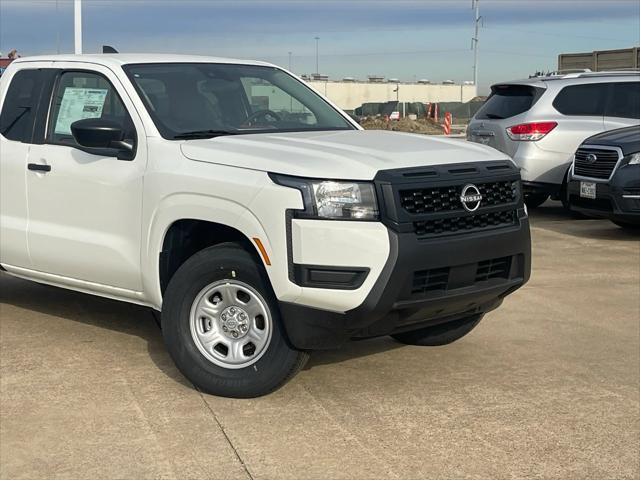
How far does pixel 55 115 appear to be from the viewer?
590 centimetres

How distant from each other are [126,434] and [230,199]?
4.15 feet

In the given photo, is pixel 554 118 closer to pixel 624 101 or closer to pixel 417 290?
pixel 624 101

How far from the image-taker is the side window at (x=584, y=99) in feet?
39.1

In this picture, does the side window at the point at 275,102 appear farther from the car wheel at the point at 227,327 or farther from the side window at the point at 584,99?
the side window at the point at 584,99

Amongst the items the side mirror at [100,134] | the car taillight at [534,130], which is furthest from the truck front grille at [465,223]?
the car taillight at [534,130]

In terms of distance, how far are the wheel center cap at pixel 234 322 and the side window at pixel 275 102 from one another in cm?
161

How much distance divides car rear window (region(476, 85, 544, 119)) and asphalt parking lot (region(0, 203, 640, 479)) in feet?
18.8

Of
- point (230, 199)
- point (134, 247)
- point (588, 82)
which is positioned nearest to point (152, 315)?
A: point (134, 247)

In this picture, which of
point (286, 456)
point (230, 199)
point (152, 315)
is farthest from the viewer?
point (152, 315)

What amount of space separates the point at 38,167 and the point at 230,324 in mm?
1866


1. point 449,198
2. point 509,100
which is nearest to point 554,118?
point 509,100

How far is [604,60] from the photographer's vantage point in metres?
22.4

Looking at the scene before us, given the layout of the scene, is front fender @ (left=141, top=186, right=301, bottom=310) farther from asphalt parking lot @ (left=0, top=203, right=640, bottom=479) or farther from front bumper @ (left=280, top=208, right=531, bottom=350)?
asphalt parking lot @ (left=0, top=203, right=640, bottom=479)

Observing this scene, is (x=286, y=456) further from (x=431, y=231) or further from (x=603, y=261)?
(x=603, y=261)
